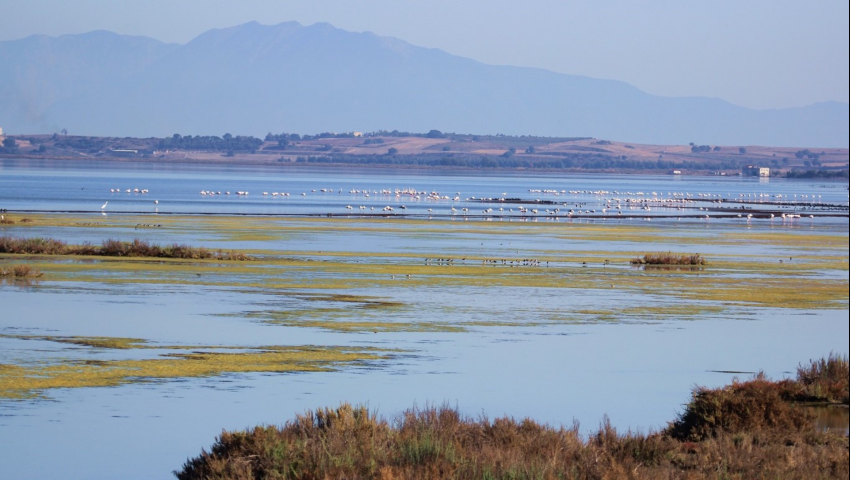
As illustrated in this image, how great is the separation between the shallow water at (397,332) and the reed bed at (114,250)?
1.65m

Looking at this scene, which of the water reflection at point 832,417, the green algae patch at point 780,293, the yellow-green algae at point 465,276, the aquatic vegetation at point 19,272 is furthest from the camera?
the yellow-green algae at point 465,276

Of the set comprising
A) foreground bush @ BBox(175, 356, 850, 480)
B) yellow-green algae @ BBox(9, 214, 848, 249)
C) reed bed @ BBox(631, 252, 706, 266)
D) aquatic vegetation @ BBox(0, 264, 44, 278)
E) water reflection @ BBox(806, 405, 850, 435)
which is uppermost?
foreground bush @ BBox(175, 356, 850, 480)

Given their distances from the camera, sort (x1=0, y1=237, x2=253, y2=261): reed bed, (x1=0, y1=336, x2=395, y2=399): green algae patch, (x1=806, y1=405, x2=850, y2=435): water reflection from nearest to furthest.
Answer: (x1=806, y1=405, x2=850, y2=435): water reflection < (x1=0, y1=336, x2=395, y2=399): green algae patch < (x1=0, y1=237, x2=253, y2=261): reed bed

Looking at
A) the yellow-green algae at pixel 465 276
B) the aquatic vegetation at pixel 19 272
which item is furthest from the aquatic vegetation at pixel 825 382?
the aquatic vegetation at pixel 19 272

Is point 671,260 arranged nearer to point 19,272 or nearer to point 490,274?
point 490,274

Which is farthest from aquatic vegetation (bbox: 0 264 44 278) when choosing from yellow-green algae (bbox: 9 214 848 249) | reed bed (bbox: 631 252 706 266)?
reed bed (bbox: 631 252 706 266)

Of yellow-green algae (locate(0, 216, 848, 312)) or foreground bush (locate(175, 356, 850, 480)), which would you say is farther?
yellow-green algae (locate(0, 216, 848, 312))

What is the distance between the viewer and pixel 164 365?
1622cm

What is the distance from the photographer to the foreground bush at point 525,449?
8.95 metres

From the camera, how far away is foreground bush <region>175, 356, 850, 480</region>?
8953 mm

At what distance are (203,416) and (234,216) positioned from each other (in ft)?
158

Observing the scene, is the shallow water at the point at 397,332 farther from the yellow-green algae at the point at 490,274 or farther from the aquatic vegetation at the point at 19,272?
the aquatic vegetation at the point at 19,272

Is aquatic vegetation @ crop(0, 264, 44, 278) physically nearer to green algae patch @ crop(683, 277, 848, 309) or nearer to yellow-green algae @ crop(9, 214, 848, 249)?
green algae patch @ crop(683, 277, 848, 309)

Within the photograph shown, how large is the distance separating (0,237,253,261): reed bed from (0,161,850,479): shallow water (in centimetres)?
Result: 165
